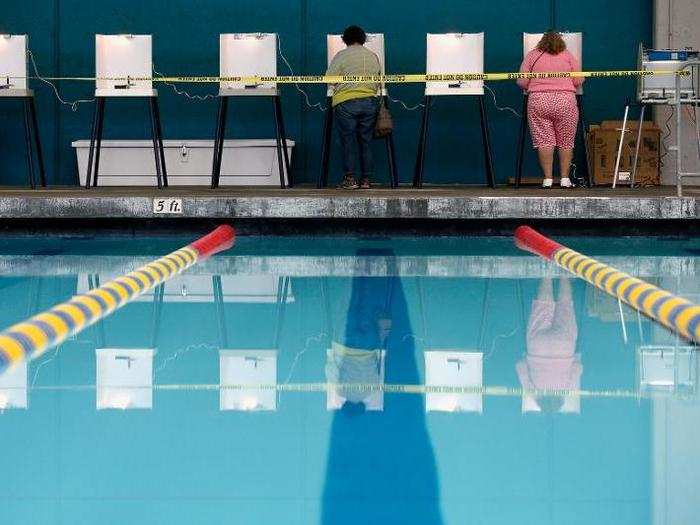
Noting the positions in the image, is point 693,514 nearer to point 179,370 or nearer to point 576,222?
point 179,370

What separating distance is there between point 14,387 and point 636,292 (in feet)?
9.20

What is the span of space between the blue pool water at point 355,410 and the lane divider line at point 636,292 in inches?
2.6

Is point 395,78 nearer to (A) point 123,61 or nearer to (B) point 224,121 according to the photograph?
(B) point 224,121

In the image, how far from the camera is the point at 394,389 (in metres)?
3.81

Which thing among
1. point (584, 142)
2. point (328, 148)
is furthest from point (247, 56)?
point (584, 142)

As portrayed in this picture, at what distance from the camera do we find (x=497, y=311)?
5.60 meters

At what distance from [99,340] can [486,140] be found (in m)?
6.06

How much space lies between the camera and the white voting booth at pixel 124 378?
11.9 feet

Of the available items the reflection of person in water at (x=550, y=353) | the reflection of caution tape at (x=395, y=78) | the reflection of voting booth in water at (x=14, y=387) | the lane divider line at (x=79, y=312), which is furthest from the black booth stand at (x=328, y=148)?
the reflection of voting booth in water at (x=14, y=387)

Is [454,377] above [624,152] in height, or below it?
below

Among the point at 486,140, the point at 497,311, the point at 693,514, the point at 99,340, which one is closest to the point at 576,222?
the point at 486,140

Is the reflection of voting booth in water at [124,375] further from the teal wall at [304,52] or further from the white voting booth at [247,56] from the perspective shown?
the teal wall at [304,52]

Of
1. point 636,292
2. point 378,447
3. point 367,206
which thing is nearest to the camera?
point 378,447

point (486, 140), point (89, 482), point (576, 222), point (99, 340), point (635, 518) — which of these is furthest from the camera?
point (486, 140)
